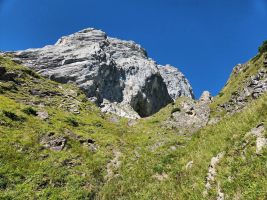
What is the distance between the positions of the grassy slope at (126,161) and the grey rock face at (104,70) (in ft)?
115

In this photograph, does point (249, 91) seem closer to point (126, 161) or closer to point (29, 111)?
point (126, 161)

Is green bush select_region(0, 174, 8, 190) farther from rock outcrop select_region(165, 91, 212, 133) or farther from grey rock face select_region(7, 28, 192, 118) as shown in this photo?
grey rock face select_region(7, 28, 192, 118)

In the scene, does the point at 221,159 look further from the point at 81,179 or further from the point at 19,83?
the point at 19,83

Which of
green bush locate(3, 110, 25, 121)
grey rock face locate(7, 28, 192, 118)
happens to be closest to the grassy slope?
green bush locate(3, 110, 25, 121)

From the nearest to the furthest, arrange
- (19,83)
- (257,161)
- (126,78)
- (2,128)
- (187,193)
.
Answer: (257,161) → (187,193) → (2,128) → (19,83) → (126,78)

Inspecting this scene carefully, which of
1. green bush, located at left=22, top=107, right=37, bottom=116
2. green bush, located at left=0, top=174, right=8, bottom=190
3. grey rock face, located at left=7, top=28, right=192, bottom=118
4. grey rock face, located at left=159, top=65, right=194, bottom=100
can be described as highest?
grey rock face, located at left=159, top=65, right=194, bottom=100

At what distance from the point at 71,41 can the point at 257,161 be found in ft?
316

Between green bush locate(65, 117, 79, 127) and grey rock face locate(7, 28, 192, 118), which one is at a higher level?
grey rock face locate(7, 28, 192, 118)

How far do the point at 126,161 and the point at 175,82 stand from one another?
134 meters

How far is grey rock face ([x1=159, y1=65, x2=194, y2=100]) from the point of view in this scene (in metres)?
154

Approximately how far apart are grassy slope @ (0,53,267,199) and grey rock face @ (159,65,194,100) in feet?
362

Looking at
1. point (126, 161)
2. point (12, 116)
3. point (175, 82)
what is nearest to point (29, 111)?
point (12, 116)

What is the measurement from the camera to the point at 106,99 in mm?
81500

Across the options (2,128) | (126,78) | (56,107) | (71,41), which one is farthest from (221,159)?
(71,41)
